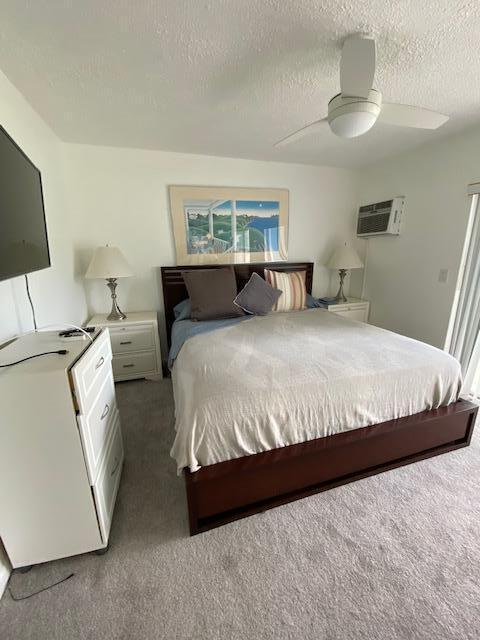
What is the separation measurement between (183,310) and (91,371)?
65.3 inches

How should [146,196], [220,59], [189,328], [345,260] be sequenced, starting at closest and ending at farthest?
[220,59]
[189,328]
[146,196]
[345,260]

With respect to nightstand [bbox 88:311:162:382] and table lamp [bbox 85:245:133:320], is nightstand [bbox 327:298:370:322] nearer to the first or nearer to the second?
nightstand [bbox 88:311:162:382]

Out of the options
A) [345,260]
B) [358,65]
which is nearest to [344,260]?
[345,260]

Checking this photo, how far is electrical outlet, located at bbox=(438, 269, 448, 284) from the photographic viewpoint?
2.60m

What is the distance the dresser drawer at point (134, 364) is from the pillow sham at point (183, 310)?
0.48m

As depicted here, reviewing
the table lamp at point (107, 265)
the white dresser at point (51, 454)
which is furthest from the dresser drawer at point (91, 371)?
the table lamp at point (107, 265)

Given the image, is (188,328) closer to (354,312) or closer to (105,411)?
(105,411)

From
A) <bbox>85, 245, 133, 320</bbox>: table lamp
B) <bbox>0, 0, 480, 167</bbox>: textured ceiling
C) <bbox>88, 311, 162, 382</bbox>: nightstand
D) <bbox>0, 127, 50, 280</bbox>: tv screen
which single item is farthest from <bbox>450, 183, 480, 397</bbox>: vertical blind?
<bbox>0, 127, 50, 280</bbox>: tv screen

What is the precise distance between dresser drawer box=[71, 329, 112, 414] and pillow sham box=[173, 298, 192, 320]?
4.10 ft

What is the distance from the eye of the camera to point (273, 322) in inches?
100.0

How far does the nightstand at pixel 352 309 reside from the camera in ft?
11.0

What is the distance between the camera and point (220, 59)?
4.67 ft

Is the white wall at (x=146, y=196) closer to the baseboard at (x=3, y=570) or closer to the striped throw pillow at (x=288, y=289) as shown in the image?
the striped throw pillow at (x=288, y=289)

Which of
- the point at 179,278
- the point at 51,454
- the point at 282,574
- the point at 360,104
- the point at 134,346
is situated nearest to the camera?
the point at 51,454
